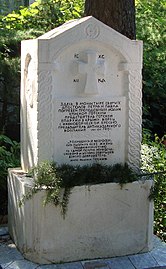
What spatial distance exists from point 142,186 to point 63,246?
33.1 inches

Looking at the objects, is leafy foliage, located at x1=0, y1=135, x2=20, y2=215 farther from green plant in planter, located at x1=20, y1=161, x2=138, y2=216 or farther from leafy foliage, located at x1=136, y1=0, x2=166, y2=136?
leafy foliage, located at x1=136, y1=0, x2=166, y2=136

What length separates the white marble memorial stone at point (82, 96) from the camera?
4289mm

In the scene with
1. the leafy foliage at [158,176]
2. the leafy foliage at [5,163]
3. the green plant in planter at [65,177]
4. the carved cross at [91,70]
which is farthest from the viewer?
the leafy foliage at [5,163]

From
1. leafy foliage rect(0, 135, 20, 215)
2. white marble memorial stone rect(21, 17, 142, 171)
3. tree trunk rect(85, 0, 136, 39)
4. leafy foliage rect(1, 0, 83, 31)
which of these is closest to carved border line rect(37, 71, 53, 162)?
white marble memorial stone rect(21, 17, 142, 171)

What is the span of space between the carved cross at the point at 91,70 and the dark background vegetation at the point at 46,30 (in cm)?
152

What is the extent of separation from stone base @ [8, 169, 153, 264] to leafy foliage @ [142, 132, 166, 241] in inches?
9.8

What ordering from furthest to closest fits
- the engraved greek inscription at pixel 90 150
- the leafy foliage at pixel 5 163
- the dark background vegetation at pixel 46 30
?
the dark background vegetation at pixel 46 30 → the leafy foliage at pixel 5 163 → the engraved greek inscription at pixel 90 150

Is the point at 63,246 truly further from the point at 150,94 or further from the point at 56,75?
the point at 150,94

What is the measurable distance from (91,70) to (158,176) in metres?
1.31

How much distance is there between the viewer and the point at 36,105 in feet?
14.1

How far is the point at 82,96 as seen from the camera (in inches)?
175

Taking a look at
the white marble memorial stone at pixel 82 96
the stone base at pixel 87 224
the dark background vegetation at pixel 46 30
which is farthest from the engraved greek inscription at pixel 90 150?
the dark background vegetation at pixel 46 30

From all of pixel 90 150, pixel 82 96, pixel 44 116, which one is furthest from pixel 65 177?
pixel 82 96

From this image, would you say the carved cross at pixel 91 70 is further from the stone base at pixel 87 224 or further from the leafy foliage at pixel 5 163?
the leafy foliage at pixel 5 163
